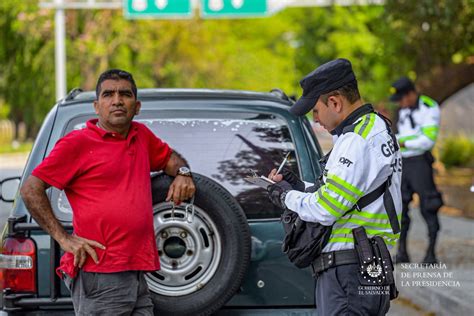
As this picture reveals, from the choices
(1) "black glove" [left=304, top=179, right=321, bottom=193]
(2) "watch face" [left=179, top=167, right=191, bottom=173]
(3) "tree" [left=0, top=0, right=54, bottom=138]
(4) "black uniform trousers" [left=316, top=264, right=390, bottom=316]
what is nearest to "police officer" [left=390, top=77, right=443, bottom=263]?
(2) "watch face" [left=179, top=167, right=191, bottom=173]

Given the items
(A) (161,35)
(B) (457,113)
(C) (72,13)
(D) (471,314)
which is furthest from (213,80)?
(D) (471,314)

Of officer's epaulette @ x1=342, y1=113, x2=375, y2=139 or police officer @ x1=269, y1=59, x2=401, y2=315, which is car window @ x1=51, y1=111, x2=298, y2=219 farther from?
officer's epaulette @ x1=342, y1=113, x2=375, y2=139

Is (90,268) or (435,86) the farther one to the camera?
(435,86)

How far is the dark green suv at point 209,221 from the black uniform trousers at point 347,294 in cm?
72

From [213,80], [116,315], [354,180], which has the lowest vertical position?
[213,80]

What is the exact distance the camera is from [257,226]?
4887 mm

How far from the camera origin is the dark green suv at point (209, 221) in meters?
4.59

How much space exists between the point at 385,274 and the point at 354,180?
0.44 m

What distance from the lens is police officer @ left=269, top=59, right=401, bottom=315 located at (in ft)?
12.6

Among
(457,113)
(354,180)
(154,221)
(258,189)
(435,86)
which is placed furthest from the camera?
(457,113)

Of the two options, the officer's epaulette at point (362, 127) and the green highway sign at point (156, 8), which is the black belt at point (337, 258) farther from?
the green highway sign at point (156, 8)

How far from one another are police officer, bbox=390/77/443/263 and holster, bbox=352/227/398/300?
5.44 metres

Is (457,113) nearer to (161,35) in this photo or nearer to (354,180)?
(161,35)

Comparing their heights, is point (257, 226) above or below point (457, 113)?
above
